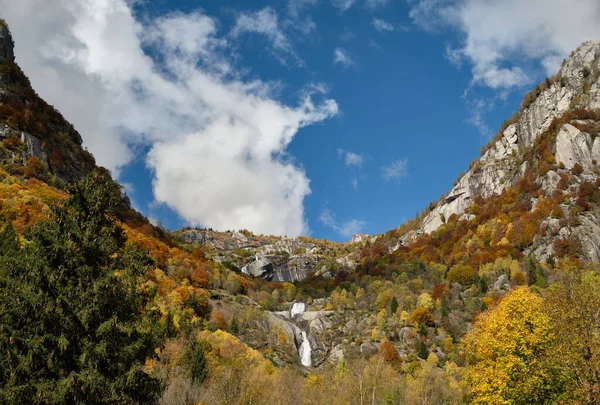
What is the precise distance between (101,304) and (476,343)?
→ 23560 millimetres

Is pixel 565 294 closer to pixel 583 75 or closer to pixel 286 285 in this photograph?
pixel 286 285

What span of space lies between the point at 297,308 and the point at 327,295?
71.7ft

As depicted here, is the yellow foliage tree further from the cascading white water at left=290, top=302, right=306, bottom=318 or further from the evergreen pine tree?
the cascading white water at left=290, top=302, right=306, bottom=318

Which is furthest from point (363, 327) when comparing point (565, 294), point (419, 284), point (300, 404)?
point (565, 294)

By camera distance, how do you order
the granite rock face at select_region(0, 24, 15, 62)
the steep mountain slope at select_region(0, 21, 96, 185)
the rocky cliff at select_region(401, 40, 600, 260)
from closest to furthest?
the steep mountain slope at select_region(0, 21, 96, 185)
the granite rock face at select_region(0, 24, 15, 62)
the rocky cliff at select_region(401, 40, 600, 260)

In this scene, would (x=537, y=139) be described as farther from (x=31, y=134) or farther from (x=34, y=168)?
(x=31, y=134)

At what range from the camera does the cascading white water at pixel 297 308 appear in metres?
126

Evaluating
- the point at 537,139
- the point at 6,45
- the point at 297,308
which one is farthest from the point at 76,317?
the point at 537,139

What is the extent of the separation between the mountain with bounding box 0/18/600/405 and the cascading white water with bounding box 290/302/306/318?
0.82 metres

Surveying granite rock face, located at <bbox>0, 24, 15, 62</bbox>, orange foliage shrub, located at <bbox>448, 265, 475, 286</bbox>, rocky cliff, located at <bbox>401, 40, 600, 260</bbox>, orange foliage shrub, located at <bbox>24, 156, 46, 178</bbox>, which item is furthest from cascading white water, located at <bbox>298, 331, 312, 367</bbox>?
granite rock face, located at <bbox>0, 24, 15, 62</bbox>

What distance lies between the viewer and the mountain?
53.7 feet

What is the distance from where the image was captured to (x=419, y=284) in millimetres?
125188

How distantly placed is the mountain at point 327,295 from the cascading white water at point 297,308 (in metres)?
0.82

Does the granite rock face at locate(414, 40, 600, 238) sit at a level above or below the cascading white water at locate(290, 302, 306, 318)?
above
